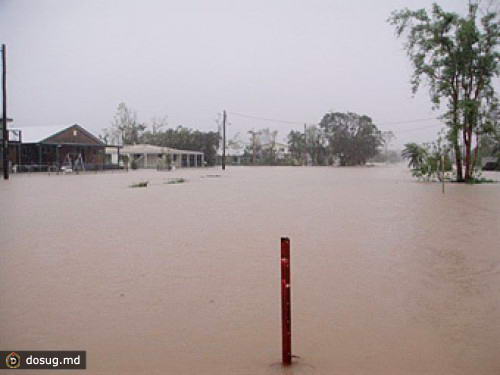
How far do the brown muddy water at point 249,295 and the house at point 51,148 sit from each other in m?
34.9

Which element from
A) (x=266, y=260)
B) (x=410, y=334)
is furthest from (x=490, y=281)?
(x=266, y=260)

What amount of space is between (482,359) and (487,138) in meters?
31.2

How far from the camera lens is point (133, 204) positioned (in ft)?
57.5

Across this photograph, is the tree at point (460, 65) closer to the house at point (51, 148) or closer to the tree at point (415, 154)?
the tree at point (415, 154)

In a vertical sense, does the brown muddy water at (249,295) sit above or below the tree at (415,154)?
below

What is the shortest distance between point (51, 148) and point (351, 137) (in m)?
56.1

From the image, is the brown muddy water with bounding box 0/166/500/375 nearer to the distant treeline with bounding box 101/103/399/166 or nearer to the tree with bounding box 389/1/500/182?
the tree with bounding box 389/1/500/182

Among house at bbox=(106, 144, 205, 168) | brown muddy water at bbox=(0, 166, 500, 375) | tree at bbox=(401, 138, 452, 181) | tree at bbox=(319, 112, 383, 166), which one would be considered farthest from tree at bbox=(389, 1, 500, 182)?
tree at bbox=(319, 112, 383, 166)

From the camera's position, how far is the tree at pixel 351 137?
92688 millimetres

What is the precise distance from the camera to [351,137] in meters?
93.5

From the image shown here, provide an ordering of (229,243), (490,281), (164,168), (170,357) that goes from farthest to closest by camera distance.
A: 1. (164,168)
2. (229,243)
3. (490,281)
4. (170,357)

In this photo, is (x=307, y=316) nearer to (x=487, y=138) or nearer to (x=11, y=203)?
(x=11, y=203)

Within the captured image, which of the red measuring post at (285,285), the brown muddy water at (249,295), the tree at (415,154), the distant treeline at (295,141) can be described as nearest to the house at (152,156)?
the distant treeline at (295,141)

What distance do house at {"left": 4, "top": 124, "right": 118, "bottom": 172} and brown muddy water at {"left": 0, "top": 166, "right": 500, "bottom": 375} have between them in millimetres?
34913
